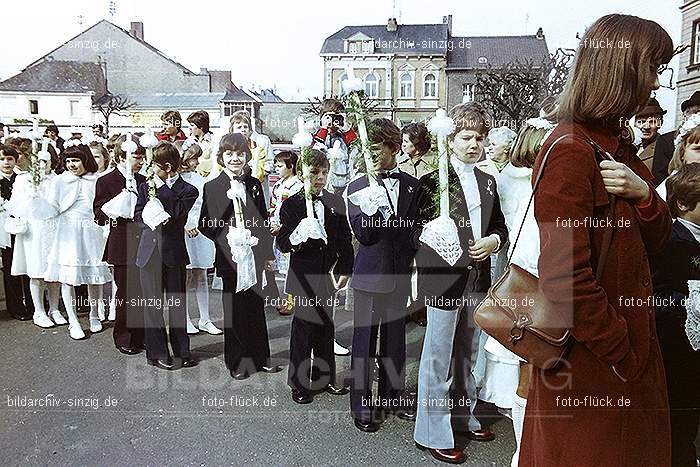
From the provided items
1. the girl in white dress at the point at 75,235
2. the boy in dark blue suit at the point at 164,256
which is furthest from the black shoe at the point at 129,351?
the girl in white dress at the point at 75,235

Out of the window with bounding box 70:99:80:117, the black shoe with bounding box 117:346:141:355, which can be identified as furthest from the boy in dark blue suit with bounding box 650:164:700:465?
the window with bounding box 70:99:80:117

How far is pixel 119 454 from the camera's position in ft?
11.6

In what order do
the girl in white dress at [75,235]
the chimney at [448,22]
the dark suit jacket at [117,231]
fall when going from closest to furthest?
the dark suit jacket at [117,231]
the girl in white dress at [75,235]
the chimney at [448,22]

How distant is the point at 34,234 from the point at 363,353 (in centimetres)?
421

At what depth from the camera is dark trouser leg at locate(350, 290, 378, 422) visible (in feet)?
12.6

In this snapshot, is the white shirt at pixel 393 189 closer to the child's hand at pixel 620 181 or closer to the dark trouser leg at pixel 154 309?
the child's hand at pixel 620 181

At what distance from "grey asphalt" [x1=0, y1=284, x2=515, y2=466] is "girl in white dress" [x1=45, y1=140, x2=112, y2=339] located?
72 cm

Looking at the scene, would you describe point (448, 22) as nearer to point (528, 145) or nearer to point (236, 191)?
point (236, 191)

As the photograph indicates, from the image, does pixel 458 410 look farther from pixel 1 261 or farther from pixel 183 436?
pixel 1 261

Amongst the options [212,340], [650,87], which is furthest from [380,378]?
[650,87]

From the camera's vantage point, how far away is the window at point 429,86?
72.9 ft

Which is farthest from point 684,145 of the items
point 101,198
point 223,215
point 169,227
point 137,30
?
point 137,30

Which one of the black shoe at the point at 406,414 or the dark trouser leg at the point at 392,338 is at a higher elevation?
the dark trouser leg at the point at 392,338

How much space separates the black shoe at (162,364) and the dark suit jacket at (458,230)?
2526 millimetres
